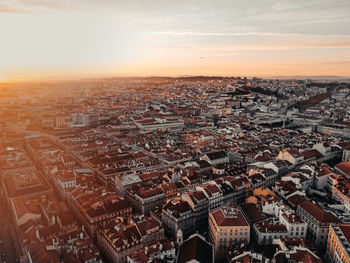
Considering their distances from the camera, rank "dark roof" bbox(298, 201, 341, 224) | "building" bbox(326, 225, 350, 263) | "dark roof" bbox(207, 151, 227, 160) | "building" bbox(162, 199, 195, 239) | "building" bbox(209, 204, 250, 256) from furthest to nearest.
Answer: "dark roof" bbox(207, 151, 227, 160) → "building" bbox(162, 199, 195, 239) → "dark roof" bbox(298, 201, 341, 224) → "building" bbox(209, 204, 250, 256) → "building" bbox(326, 225, 350, 263)

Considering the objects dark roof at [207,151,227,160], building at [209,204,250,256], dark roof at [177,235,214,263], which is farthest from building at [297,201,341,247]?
dark roof at [207,151,227,160]

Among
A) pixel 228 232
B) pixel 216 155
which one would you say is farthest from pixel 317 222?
pixel 216 155

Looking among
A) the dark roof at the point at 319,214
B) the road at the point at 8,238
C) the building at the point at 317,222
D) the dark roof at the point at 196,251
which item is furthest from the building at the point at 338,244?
the road at the point at 8,238

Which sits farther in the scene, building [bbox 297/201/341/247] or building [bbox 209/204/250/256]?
building [bbox 297/201/341/247]

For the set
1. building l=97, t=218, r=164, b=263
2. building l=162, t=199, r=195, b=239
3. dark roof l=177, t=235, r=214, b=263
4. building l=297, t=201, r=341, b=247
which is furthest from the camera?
building l=162, t=199, r=195, b=239

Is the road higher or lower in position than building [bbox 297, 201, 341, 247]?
lower

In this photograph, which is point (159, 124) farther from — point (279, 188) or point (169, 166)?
point (279, 188)

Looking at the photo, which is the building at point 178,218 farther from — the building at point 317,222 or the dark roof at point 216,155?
the dark roof at point 216,155

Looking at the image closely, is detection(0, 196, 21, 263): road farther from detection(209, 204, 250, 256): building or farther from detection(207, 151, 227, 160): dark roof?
detection(207, 151, 227, 160): dark roof
